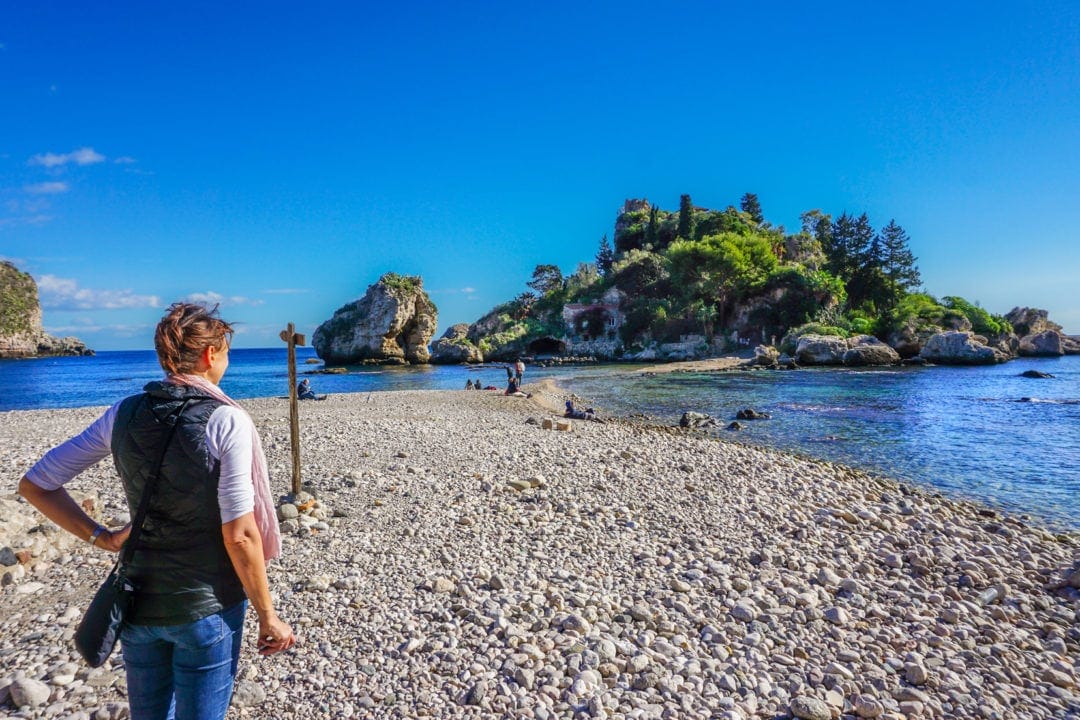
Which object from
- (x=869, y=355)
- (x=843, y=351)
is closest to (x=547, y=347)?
(x=843, y=351)

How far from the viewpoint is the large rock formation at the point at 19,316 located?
10206cm

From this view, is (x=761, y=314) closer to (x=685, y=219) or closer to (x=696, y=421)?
(x=685, y=219)

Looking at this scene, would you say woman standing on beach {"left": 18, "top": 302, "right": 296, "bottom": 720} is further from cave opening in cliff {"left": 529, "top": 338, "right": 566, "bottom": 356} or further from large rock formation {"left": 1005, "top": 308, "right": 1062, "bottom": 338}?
large rock formation {"left": 1005, "top": 308, "right": 1062, "bottom": 338}

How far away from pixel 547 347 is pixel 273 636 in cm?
7438

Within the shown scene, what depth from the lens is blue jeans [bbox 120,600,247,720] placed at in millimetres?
2441

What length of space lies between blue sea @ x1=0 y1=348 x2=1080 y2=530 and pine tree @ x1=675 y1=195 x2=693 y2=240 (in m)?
45.9

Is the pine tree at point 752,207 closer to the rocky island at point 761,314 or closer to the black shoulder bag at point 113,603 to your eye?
the rocky island at point 761,314

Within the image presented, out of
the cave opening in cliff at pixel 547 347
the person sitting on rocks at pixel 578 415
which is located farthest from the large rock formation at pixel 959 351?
the person sitting on rocks at pixel 578 415

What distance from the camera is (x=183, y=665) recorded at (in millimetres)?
2471

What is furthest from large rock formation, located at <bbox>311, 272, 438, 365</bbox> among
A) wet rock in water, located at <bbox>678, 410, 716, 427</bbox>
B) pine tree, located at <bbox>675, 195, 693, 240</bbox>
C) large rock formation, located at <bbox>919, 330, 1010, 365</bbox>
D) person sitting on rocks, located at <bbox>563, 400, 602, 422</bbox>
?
wet rock in water, located at <bbox>678, 410, 716, 427</bbox>

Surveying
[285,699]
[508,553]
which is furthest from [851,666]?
[285,699]

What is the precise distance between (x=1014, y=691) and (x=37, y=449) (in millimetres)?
18775

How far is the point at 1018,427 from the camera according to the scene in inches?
739

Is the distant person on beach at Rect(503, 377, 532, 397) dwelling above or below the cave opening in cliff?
below
